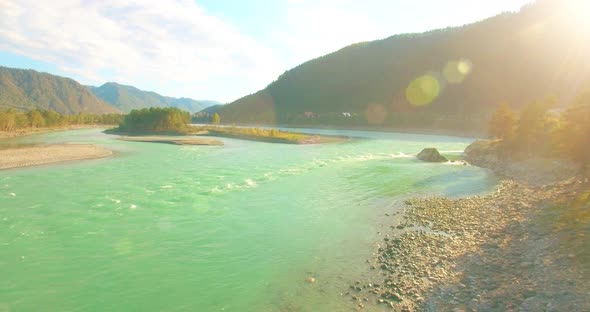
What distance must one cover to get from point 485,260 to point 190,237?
18.1 metres

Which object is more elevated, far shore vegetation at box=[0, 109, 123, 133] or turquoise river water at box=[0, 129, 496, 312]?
far shore vegetation at box=[0, 109, 123, 133]

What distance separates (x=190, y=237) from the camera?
23.7 metres

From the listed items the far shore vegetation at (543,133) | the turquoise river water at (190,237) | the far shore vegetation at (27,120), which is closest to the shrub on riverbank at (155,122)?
the far shore vegetation at (27,120)

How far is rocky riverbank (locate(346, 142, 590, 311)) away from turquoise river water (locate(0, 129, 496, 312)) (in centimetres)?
184

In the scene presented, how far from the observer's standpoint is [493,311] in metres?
13.7

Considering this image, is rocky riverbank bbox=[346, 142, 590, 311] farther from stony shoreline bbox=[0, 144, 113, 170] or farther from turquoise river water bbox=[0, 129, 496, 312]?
stony shoreline bbox=[0, 144, 113, 170]

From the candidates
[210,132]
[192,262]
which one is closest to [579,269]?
[192,262]

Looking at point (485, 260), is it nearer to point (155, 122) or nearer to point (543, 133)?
point (543, 133)

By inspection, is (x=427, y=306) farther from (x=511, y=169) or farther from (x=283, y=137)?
(x=283, y=137)

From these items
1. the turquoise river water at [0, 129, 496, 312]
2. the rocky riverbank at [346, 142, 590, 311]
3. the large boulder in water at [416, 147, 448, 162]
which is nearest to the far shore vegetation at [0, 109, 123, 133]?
the turquoise river water at [0, 129, 496, 312]

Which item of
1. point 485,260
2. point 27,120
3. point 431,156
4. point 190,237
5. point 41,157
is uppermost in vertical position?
point 27,120

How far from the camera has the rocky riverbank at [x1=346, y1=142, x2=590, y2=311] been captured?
48.1 ft

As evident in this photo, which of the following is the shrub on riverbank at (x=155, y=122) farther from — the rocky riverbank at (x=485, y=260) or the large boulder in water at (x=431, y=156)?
the rocky riverbank at (x=485, y=260)

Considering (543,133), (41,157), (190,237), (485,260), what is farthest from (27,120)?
(485,260)
